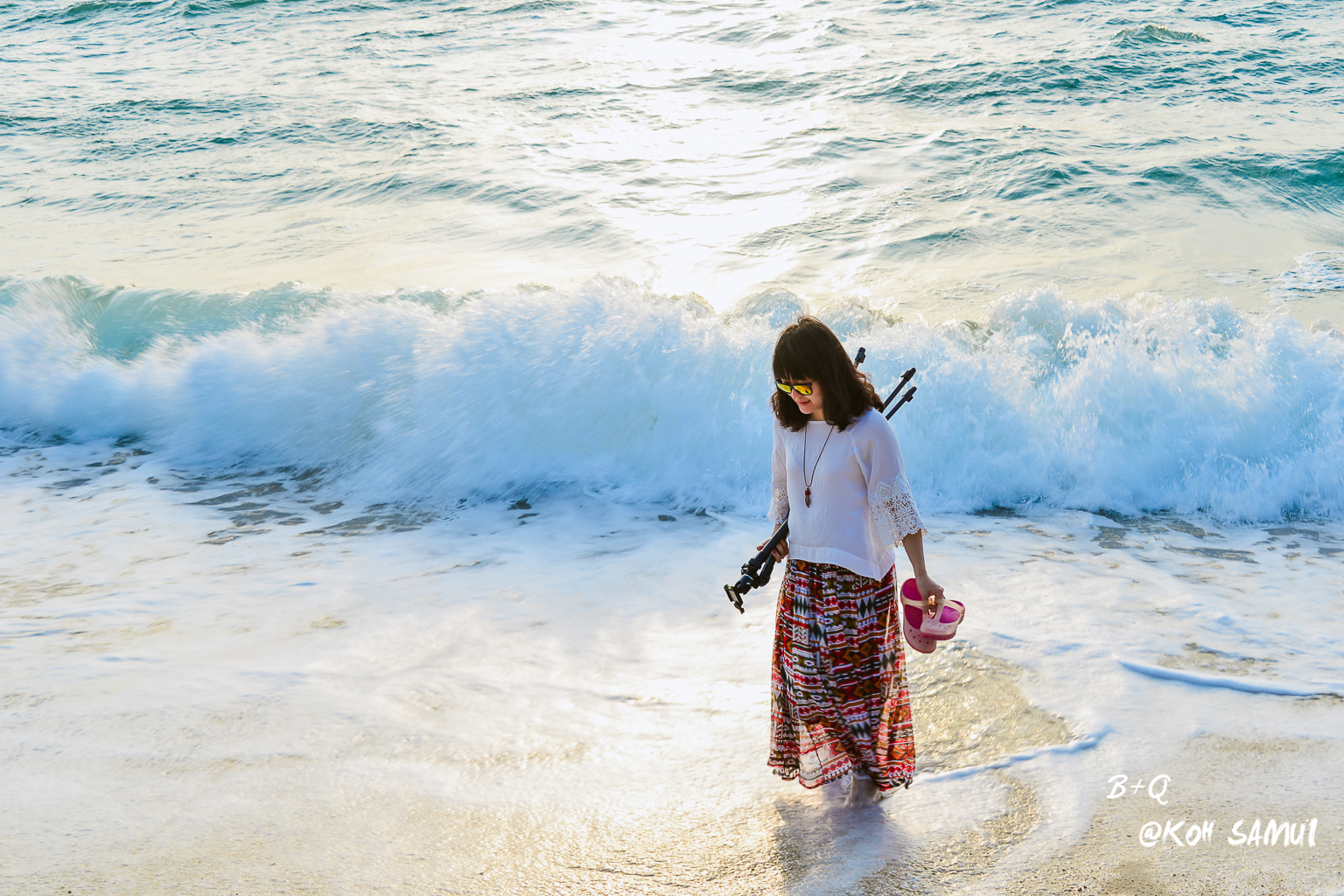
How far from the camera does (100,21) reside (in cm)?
2125

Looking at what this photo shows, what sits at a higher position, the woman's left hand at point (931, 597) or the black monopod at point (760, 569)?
the black monopod at point (760, 569)

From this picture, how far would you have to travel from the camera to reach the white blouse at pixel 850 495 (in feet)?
9.18

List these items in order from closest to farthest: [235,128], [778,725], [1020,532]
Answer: [778,725]
[1020,532]
[235,128]

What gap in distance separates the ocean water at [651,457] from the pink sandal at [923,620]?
67 centimetres

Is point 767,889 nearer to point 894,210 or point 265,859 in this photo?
point 265,859

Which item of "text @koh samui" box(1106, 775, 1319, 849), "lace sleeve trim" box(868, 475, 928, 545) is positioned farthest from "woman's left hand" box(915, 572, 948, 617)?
"text @koh samui" box(1106, 775, 1319, 849)

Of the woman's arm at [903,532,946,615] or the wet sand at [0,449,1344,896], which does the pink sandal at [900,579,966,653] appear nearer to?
the woman's arm at [903,532,946,615]

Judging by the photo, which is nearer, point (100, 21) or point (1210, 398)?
point (1210, 398)

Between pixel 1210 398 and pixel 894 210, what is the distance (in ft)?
17.0

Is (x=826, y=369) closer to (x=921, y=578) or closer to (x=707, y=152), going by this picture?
(x=921, y=578)

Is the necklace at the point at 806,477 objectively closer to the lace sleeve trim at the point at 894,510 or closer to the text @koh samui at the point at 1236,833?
the lace sleeve trim at the point at 894,510

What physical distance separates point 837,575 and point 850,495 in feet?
0.88

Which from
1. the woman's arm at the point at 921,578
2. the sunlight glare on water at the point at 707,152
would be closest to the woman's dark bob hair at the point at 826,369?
the woman's arm at the point at 921,578

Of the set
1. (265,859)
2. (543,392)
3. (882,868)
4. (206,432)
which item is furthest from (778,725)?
(206,432)
